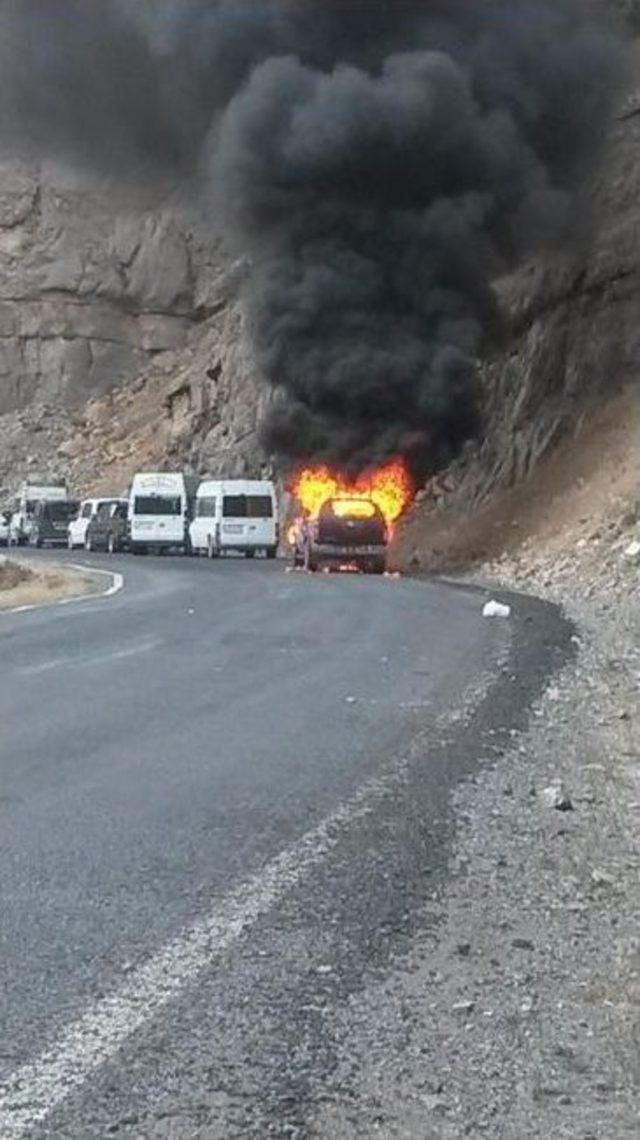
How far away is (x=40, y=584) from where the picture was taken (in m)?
29.8

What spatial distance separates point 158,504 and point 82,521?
4.61 meters

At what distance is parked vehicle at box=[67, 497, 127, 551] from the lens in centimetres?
5231

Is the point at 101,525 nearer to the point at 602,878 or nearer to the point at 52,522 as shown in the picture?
the point at 52,522

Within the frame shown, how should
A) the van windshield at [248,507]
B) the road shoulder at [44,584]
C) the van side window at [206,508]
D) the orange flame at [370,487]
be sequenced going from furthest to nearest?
the van side window at [206,508] < the van windshield at [248,507] < the orange flame at [370,487] < the road shoulder at [44,584]

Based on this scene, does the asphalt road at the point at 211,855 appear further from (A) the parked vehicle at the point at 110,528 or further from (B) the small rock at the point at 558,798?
(A) the parked vehicle at the point at 110,528

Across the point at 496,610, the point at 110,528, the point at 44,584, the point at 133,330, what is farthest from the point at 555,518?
the point at 133,330

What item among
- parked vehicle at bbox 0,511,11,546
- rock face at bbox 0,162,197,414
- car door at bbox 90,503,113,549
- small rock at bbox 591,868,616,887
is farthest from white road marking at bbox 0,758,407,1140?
rock face at bbox 0,162,197,414

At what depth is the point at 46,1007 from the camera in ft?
16.1

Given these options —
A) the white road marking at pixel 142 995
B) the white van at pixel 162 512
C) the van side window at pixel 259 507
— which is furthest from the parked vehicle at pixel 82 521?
the white road marking at pixel 142 995

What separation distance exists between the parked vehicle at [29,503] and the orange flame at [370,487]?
1661 centimetres

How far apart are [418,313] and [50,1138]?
38.8 m

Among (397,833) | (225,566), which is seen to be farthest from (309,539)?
(397,833)

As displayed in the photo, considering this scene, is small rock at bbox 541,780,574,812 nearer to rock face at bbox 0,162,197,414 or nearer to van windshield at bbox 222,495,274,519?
van windshield at bbox 222,495,274,519

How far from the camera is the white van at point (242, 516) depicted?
146 feet
